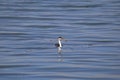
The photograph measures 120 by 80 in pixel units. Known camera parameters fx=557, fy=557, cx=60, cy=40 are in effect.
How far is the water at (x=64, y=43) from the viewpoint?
15.6 metres

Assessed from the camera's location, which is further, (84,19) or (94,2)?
(94,2)

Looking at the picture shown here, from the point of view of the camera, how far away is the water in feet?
51.1

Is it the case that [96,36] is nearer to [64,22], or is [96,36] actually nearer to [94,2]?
[64,22]

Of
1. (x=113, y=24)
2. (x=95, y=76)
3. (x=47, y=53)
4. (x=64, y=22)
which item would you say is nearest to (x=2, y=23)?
(x=64, y=22)

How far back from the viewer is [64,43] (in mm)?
20328

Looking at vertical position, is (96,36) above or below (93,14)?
below

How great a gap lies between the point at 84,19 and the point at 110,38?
7.60 meters

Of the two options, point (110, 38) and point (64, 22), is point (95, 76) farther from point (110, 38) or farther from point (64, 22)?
point (64, 22)

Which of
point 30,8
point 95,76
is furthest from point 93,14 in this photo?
point 95,76

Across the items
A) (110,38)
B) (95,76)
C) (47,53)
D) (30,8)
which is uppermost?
(30,8)

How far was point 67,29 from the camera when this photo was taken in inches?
988

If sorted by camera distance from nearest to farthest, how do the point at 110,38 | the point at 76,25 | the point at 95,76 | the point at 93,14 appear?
the point at 95,76
the point at 110,38
the point at 76,25
the point at 93,14

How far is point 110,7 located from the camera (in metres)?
36.7

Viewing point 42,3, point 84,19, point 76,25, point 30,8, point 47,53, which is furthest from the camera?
point 42,3
